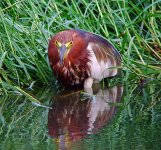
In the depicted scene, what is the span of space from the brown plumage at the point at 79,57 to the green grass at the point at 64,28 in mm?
216

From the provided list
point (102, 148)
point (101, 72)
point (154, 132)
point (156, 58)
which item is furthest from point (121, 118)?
point (156, 58)

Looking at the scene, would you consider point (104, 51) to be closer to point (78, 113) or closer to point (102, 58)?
point (102, 58)

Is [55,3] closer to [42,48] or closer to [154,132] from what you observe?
[42,48]

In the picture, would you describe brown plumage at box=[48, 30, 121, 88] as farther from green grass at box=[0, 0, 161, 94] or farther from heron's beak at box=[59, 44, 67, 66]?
green grass at box=[0, 0, 161, 94]

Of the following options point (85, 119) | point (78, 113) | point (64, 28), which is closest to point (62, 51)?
point (64, 28)

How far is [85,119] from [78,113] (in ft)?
0.96

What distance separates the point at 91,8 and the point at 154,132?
3.41m

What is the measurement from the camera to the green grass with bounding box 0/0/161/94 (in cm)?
767

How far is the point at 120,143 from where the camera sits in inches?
206

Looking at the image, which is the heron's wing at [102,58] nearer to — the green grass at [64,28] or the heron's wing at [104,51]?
the heron's wing at [104,51]

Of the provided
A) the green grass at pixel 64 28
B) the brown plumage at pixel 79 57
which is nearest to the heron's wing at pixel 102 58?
the brown plumage at pixel 79 57

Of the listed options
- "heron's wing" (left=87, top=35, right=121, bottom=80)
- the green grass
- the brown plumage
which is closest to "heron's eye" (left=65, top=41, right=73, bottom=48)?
the brown plumage

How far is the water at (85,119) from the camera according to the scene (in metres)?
5.30

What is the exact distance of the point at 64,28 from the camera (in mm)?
8203
